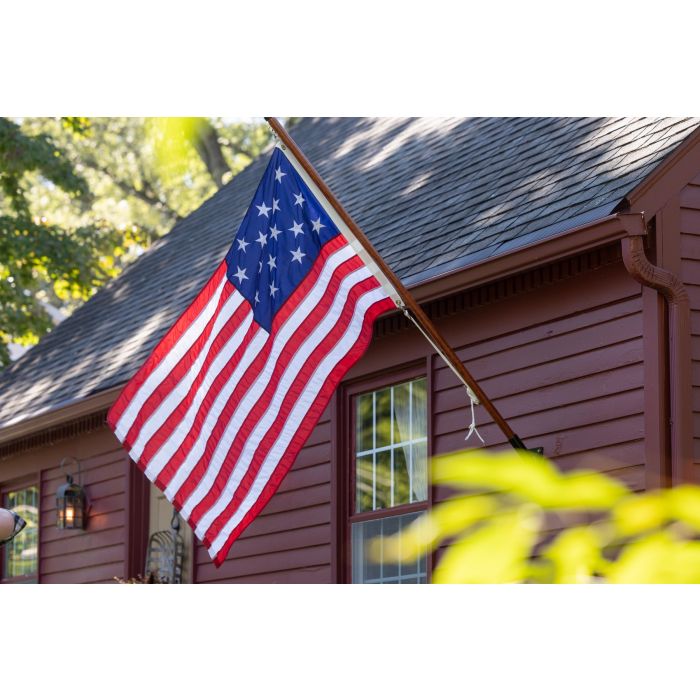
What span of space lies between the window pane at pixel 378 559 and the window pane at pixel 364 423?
1.86 feet

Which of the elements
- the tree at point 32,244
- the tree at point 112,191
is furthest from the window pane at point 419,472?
the tree at point 112,191

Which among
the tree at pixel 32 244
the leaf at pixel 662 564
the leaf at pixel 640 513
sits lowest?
the leaf at pixel 662 564

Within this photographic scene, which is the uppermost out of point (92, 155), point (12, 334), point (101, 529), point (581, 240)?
point (92, 155)

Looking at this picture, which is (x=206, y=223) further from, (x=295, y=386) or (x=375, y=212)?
(x=295, y=386)

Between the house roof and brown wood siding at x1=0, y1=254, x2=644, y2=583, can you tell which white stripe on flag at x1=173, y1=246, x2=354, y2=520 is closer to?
the house roof

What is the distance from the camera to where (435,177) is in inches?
402

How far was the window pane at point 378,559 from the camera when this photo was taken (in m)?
8.96

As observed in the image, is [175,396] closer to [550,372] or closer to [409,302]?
[409,302]

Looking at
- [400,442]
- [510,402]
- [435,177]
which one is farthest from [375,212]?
[510,402]

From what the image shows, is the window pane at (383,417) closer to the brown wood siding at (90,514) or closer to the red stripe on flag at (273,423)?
the red stripe on flag at (273,423)

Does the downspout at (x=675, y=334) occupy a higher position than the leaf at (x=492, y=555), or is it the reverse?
the downspout at (x=675, y=334)

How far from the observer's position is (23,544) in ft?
48.1

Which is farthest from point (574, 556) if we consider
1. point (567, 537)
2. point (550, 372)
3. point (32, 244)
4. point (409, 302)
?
point (32, 244)
